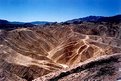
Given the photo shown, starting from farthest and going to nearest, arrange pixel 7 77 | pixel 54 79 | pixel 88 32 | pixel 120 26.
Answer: pixel 120 26 → pixel 88 32 → pixel 7 77 → pixel 54 79

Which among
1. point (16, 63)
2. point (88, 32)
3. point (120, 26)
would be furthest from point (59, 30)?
point (16, 63)

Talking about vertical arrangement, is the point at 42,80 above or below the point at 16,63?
above

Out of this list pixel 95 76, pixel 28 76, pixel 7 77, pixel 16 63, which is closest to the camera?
pixel 95 76

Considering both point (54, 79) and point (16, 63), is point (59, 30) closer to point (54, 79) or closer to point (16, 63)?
point (16, 63)

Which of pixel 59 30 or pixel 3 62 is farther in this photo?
pixel 59 30

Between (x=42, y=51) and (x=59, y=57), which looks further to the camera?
(x=42, y=51)

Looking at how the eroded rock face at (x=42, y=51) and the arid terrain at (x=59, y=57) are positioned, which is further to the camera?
the eroded rock face at (x=42, y=51)
